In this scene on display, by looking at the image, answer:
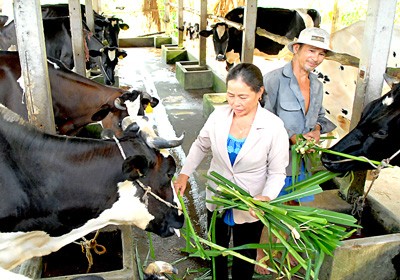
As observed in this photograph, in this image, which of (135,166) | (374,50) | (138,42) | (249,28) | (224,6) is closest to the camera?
(135,166)

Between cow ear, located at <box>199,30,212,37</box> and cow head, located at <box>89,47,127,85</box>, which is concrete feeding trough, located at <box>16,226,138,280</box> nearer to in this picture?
cow head, located at <box>89,47,127,85</box>

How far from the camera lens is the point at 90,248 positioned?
315 cm

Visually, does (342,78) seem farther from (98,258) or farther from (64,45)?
(64,45)

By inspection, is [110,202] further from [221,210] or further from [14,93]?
[14,93]

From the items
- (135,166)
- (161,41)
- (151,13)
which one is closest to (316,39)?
(135,166)

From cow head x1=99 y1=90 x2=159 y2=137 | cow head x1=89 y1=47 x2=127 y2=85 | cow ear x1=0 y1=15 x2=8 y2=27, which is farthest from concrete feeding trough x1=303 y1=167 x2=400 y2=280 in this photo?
cow ear x1=0 y1=15 x2=8 y2=27

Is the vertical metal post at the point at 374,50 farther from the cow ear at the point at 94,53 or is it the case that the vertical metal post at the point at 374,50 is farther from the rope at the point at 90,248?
the cow ear at the point at 94,53

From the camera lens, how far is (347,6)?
14141 mm

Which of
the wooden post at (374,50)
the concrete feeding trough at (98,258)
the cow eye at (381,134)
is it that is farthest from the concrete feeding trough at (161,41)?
the cow eye at (381,134)

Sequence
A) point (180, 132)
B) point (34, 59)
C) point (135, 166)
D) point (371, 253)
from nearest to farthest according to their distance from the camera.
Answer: point (135, 166)
point (34, 59)
point (371, 253)
point (180, 132)

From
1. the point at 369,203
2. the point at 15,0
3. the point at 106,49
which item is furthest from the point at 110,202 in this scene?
the point at 106,49

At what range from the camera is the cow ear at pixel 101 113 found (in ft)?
15.5

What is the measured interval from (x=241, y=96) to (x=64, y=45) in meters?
6.04

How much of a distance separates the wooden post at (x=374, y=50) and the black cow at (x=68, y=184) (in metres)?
1.87
